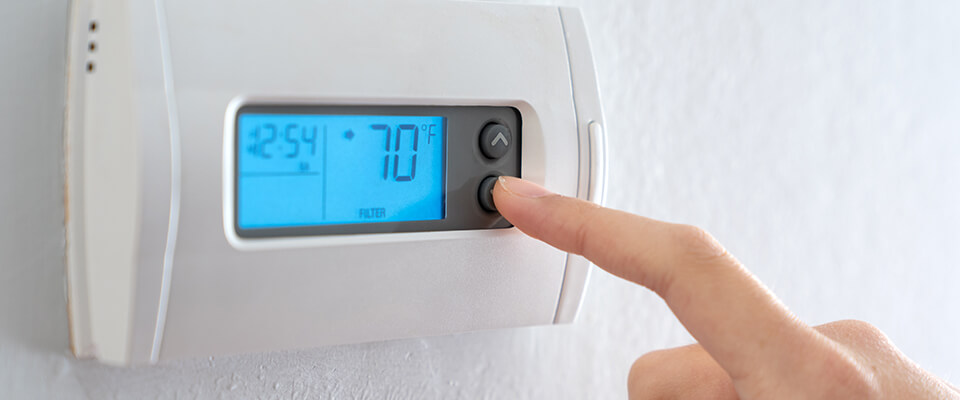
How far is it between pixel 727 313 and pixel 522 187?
5.3 inches

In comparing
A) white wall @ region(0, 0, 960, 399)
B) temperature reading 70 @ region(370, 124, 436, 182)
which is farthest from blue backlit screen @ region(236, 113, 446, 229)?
white wall @ region(0, 0, 960, 399)

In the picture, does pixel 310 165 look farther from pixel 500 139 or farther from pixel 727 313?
pixel 727 313

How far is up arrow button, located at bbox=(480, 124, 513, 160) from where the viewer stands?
40 cm

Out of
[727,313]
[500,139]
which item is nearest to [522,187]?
[500,139]

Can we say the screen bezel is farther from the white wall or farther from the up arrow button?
the white wall

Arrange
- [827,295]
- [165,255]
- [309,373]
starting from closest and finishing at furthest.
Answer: [165,255]
[309,373]
[827,295]

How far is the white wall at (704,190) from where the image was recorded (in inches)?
13.8

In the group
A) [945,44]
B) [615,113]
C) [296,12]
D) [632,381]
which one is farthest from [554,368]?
[945,44]

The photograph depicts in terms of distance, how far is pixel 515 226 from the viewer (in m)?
0.40

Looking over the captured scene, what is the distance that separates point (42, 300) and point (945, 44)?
78 centimetres

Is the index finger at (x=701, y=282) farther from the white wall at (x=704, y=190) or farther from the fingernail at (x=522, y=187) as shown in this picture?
the white wall at (x=704, y=190)

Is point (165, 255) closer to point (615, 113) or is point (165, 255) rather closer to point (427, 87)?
point (427, 87)

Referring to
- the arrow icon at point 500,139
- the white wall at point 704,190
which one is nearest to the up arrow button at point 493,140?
the arrow icon at point 500,139

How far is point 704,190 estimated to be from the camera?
0.54 m
